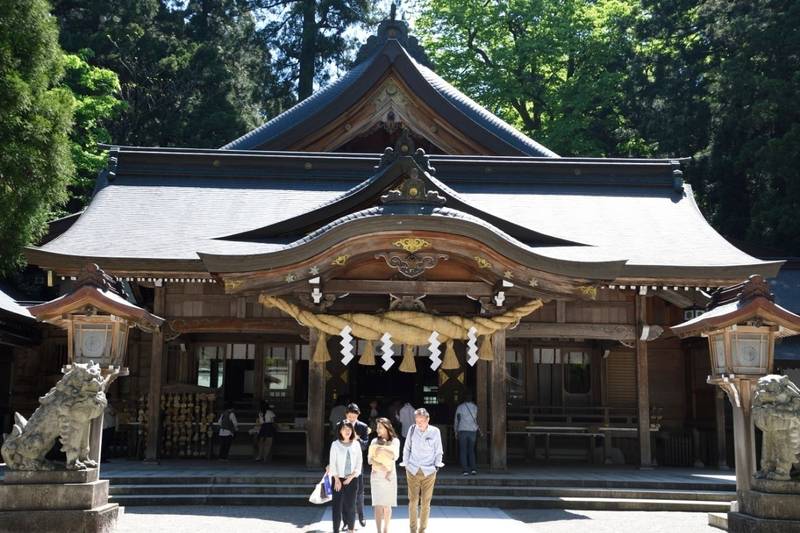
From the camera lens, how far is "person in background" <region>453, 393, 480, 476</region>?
12.5 meters

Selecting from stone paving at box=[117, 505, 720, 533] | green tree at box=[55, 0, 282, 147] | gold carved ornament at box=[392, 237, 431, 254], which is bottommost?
stone paving at box=[117, 505, 720, 533]

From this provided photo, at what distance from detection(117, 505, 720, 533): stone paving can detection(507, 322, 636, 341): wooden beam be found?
144 inches

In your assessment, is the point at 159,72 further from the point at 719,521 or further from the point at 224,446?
the point at 719,521

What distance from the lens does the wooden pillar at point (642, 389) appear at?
44.9 ft

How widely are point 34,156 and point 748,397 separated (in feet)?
43.0

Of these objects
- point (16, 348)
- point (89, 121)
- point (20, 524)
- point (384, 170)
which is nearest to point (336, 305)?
point (384, 170)

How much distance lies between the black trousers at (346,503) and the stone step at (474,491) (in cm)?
296

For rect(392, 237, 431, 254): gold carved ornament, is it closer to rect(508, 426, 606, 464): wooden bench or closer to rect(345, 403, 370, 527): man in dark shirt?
rect(345, 403, 370, 527): man in dark shirt

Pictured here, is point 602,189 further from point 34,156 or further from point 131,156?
point 34,156

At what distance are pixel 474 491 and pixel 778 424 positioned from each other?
14.9 ft

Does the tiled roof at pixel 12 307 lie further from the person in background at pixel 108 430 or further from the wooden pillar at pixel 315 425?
the wooden pillar at pixel 315 425

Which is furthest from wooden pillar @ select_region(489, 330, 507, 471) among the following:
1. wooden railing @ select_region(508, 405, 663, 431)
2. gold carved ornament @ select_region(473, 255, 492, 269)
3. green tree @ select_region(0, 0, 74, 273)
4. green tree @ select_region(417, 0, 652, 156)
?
green tree @ select_region(417, 0, 652, 156)

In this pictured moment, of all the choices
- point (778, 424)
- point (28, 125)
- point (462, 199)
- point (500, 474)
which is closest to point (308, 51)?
point (28, 125)

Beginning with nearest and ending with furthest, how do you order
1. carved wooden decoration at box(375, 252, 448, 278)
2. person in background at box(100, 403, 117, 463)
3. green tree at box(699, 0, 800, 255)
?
carved wooden decoration at box(375, 252, 448, 278) → person in background at box(100, 403, 117, 463) → green tree at box(699, 0, 800, 255)
